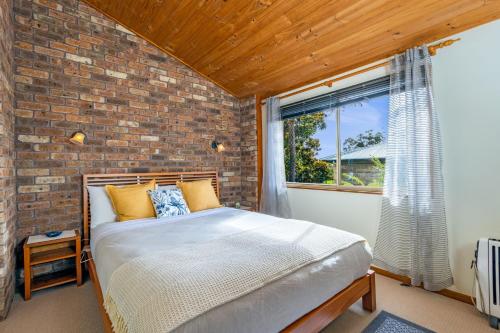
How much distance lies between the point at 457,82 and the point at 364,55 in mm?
905

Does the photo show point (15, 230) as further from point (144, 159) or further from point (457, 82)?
point (457, 82)

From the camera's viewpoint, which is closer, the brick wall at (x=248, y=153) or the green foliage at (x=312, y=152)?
the green foliage at (x=312, y=152)

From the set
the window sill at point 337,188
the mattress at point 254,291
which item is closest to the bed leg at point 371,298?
the mattress at point 254,291

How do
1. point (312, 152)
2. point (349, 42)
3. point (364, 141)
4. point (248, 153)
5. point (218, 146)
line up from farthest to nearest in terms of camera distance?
point (248, 153), point (218, 146), point (312, 152), point (364, 141), point (349, 42)

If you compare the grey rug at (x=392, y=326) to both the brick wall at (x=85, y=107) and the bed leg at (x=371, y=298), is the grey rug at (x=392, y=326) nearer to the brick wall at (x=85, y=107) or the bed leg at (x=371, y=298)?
the bed leg at (x=371, y=298)

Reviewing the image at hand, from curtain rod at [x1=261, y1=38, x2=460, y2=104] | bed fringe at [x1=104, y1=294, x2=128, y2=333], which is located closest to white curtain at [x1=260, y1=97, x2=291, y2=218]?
curtain rod at [x1=261, y1=38, x2=460, y2=104]

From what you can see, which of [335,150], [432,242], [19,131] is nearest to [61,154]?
[19,131]

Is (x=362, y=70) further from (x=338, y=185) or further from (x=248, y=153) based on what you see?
(x=248, y=153)

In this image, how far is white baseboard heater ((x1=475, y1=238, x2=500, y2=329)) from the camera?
177cm

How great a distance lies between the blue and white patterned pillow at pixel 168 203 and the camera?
2650 mm

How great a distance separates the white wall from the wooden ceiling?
26 centimetres

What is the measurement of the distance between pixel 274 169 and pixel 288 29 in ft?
6.21

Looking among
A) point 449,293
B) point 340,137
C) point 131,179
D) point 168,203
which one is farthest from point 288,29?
point 449,293

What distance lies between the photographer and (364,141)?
2.96m
